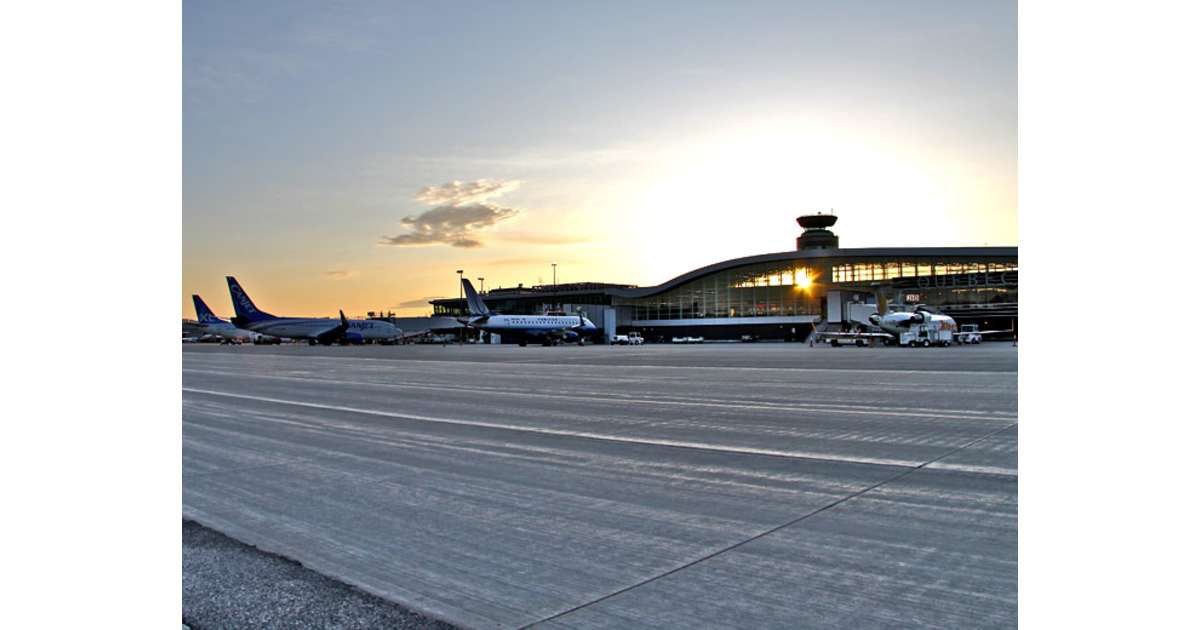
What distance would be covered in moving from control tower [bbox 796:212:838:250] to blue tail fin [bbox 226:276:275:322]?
8070cm

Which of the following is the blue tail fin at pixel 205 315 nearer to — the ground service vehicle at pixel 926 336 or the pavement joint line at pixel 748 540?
the ground service vehicle at pixel 926 336

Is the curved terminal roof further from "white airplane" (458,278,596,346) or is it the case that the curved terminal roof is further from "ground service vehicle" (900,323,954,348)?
"ground service vehicle" (900,323,954,348)

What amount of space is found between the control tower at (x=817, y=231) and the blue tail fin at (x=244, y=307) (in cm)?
8070

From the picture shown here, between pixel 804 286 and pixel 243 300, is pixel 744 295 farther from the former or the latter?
pixel 243 300

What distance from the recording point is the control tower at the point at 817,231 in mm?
118000

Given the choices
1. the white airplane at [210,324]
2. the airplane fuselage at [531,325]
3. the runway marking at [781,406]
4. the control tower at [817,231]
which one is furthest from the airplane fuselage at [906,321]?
the control tower at [817,231]

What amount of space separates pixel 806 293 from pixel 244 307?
64.8 meters

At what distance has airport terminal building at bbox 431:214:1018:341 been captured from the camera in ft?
264

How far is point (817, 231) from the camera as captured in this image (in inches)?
4680

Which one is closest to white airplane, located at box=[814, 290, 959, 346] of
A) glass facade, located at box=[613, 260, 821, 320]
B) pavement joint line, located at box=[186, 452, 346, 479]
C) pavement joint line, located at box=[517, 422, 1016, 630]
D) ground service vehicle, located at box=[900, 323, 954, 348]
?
ground service vehicle, located at box=[900, 323, 954, 348]

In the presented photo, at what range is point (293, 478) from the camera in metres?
7.47

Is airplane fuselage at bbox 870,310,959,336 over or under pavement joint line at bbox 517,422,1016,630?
→ over
